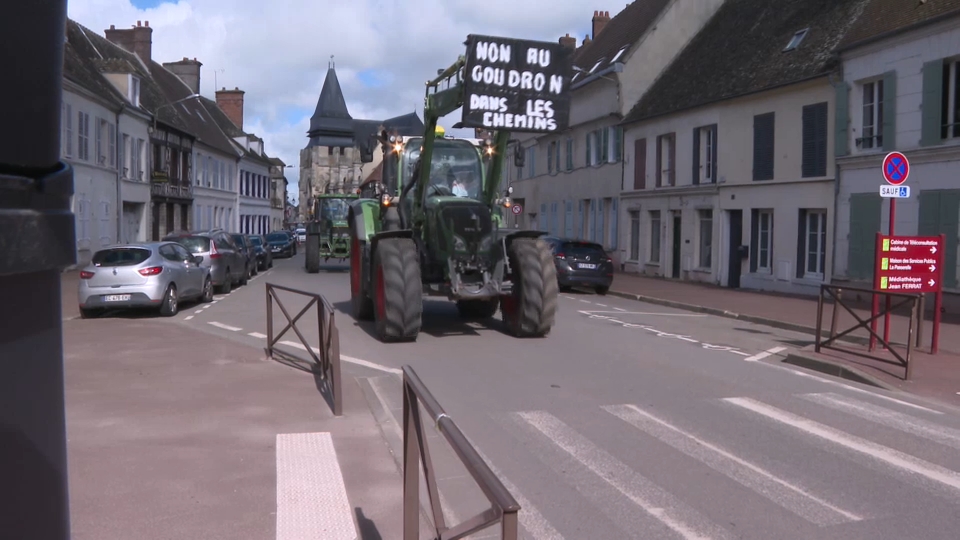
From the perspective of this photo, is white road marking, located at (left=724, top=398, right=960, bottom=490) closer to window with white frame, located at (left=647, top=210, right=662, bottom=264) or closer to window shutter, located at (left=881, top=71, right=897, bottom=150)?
window shutter, located at (left=881, top=71, right=897, bottom=150)

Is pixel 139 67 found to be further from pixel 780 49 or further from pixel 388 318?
pixel 388 318

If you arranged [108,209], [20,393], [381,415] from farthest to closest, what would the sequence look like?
[108,209] → [381,415] → [20,393]

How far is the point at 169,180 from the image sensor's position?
41.2 meters

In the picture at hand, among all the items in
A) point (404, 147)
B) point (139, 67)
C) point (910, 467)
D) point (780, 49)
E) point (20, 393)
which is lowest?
point (910, 467)

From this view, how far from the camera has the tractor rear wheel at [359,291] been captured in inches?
570

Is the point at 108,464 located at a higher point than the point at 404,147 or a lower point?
lower

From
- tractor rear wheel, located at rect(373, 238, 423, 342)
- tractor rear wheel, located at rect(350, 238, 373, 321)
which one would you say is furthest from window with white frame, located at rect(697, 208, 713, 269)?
tractor rear wheel, located at rect(373, 238, 423, 342)

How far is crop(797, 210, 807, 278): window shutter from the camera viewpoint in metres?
22.3

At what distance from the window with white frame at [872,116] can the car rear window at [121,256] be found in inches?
613

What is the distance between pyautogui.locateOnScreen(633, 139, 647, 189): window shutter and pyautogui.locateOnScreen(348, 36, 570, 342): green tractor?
58.1ft

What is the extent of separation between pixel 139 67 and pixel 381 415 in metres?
41.1

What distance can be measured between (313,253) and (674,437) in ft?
81.3

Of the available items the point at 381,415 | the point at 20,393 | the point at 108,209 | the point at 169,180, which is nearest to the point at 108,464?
the point at 381,415

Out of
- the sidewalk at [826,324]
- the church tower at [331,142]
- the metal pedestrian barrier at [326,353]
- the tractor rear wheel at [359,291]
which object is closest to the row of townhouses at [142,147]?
the tractor rear wheel at [359,291]
